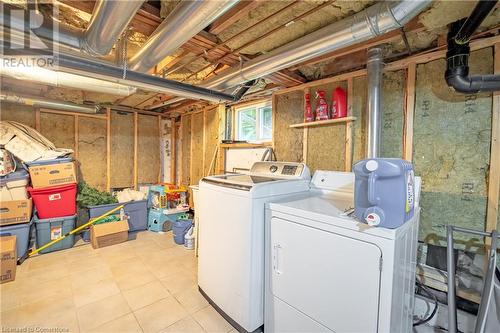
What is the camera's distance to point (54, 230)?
3.08 metres

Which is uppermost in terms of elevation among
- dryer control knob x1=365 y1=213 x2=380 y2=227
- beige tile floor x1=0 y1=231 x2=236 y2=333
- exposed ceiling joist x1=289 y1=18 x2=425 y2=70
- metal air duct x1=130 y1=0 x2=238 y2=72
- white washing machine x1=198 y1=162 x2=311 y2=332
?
exposed ceiling joist x1=289 y1=18 x2=425 y2=70

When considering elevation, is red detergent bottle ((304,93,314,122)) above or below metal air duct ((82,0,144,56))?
below

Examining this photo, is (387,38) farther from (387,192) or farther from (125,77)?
(125,77)

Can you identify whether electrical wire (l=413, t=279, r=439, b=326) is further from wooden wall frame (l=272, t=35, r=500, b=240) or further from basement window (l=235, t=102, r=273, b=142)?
basement window (l=235, t=102, r=273, b=142)

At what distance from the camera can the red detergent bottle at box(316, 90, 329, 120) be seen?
2281mm

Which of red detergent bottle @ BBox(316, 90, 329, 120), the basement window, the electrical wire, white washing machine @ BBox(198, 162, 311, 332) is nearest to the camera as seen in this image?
white washing machine @ BBox(198, 162, 311, 332)

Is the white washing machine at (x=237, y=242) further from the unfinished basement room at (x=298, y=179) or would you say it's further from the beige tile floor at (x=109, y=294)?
the beige tile floor at (x=109, y=294)

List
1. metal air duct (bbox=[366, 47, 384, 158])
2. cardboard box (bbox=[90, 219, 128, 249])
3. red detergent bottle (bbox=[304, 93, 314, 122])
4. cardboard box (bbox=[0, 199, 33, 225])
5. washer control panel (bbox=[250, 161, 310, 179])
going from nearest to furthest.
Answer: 1. metal air duct (bbox=[366, 47, 384, 158])
2. washer control panel (bbox=[250, 161, 310, 179])
3. red detergent bottle (bbox=[304, 93, 314, 122])
4. cardboard box (bbox=[0, 199, 33, 225])
5. cardboard box (bbox=[90, 219, 128, 249])

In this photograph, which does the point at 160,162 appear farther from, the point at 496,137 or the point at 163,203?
the point at 496,137

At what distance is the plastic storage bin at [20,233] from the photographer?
8.82 ft

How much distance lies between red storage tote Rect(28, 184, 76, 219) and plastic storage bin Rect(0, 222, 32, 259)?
0.26 meters

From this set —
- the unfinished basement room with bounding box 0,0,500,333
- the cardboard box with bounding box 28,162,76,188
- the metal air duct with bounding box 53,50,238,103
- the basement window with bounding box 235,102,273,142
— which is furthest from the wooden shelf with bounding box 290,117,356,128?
the cardboard box with bounding box 28,162,76,188

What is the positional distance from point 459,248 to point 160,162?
15.6 ft

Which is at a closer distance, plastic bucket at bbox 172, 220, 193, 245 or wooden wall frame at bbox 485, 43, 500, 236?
wooden wall frame at bbox 485, 43, 500, 236
